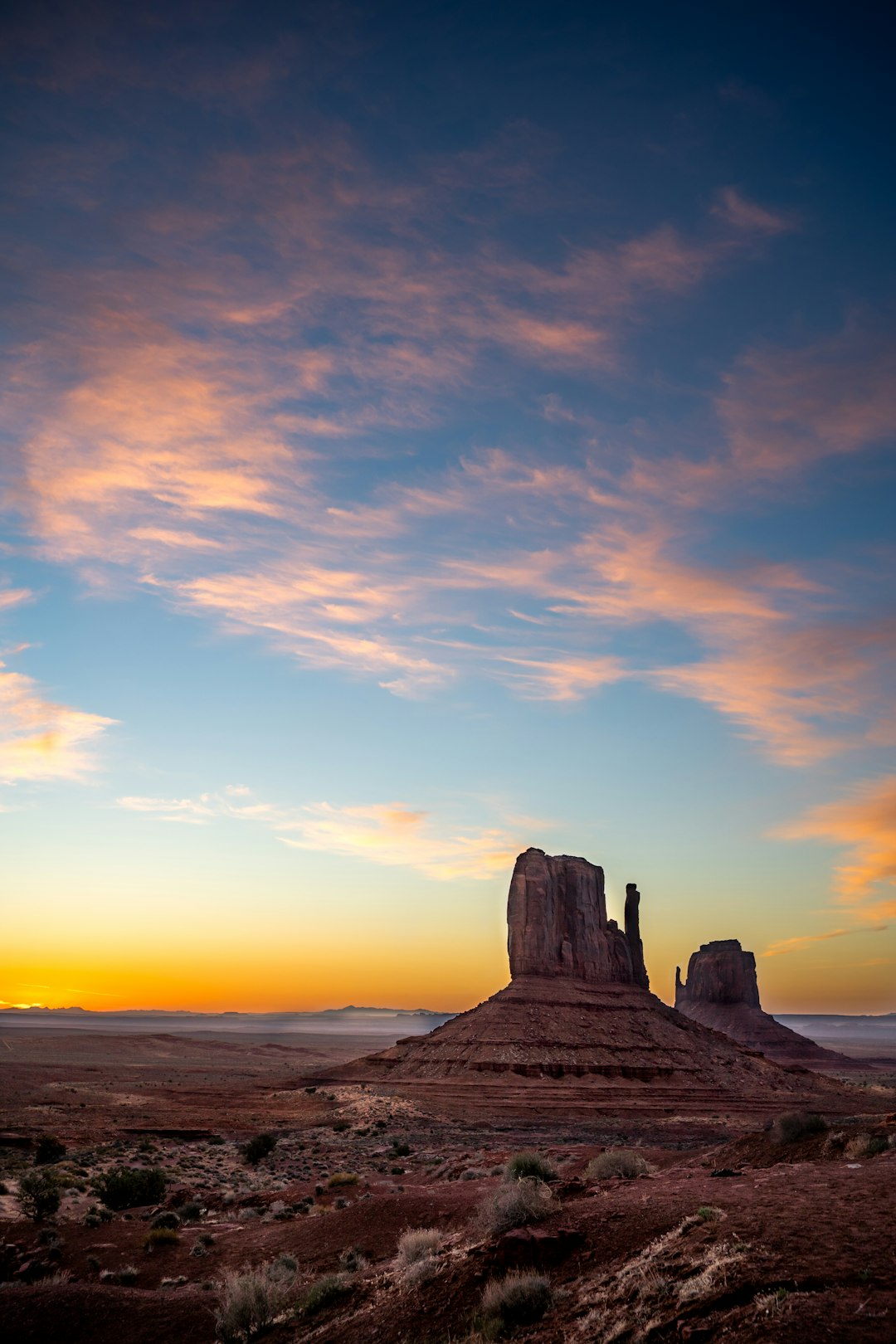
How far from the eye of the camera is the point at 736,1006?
5600 inches

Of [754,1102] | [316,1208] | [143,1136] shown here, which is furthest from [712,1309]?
[754,1102]

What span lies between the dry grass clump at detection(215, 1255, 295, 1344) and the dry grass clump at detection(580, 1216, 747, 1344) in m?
6.65

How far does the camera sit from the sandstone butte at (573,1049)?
64750 mm

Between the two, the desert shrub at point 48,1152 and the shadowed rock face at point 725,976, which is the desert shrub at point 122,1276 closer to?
the desert shrub at point 48,1152

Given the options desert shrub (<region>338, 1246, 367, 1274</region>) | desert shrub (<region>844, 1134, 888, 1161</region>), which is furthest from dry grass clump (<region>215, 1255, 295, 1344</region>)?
desert shrub (<region>844, 1134, 888, 1161</region>)

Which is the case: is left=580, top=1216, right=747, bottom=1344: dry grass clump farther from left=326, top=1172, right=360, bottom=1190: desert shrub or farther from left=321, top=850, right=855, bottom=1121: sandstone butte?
left=321, top=850, right=855, bottom=1121: sandstone butte

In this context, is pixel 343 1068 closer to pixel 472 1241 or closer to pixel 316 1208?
pixel 316 1208

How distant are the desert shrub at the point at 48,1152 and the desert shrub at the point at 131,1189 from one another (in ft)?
28.6

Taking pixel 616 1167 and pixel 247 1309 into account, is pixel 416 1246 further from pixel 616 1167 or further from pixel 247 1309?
pixel 616 1167

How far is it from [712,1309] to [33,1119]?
54.7 meters

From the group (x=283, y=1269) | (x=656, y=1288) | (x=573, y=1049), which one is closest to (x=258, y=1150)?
(x=283, y=1269)

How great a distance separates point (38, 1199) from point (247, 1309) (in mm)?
13517

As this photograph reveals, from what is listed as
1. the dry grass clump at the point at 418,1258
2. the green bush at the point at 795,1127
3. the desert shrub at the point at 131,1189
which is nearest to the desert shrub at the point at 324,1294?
the dry grass clump at the point at 418,1258

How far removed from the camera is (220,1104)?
2509 inches
